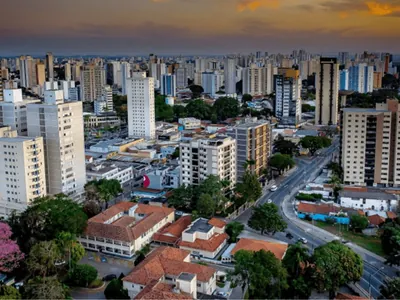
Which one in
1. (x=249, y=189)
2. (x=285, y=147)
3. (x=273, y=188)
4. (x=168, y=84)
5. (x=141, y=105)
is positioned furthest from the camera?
(x=168, y=84)

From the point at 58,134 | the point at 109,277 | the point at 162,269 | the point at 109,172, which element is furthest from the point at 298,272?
the point at 109,172

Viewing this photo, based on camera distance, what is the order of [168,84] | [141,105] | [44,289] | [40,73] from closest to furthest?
[44,289], [141,105], [40,73], [168,84]

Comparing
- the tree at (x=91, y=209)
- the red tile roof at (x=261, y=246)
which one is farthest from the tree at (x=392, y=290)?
the tree at (x=91, y=209)

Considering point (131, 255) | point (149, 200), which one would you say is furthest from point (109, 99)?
point (131, 255)

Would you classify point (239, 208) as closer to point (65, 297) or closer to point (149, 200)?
point (149, 200)

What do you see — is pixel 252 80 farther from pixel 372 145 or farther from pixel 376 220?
pixel 376 220

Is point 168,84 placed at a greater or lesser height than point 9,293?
greater
